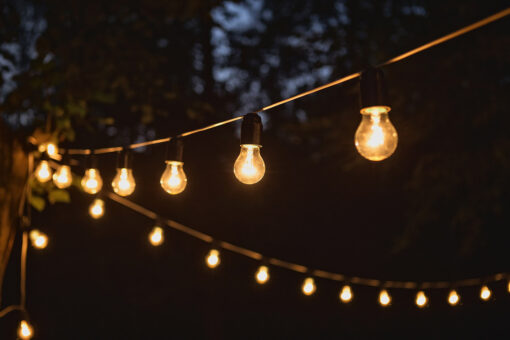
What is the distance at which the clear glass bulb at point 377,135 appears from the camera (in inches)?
50.4

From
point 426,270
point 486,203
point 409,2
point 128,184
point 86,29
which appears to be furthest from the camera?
point 426,270

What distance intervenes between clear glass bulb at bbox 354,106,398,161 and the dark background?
4.69 m

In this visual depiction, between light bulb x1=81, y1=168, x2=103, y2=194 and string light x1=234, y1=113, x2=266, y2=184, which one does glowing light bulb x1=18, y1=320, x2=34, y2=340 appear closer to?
light bulb x1=81, y1=168, x2=103, y2=194

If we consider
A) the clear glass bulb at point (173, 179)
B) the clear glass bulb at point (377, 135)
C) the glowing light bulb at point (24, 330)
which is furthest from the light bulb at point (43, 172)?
the clear glass bulb at point (377, 135)

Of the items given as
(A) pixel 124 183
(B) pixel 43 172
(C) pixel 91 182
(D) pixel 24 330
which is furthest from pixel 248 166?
(D) pixel 24 330

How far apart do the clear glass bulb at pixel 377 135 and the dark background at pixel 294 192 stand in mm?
4692

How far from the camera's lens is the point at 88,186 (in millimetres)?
A: 3045

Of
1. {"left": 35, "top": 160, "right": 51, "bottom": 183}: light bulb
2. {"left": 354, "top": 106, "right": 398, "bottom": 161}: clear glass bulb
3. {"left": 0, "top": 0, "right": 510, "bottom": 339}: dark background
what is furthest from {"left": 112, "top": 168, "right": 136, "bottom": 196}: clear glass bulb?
A: {"left": 0, "top": 0, "right": 510, "bottom": 339}: dark background

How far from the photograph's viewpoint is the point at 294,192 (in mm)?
9758

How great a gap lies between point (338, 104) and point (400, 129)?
299cm

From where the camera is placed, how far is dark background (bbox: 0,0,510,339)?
5.91 m

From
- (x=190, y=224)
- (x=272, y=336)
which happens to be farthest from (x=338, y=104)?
(x=272, y=336)

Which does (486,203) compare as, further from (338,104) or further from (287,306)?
(287,306)

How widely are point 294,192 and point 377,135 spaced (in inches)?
335
